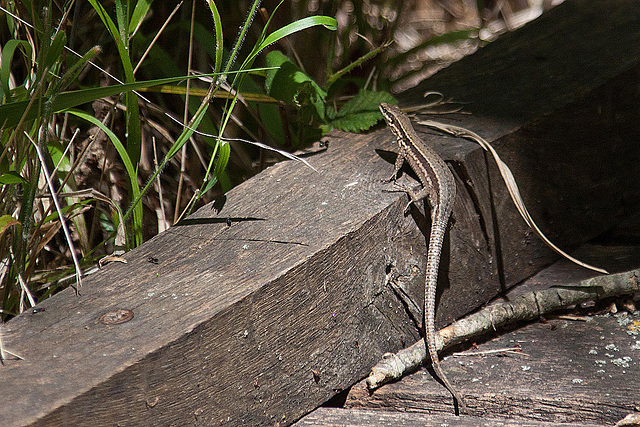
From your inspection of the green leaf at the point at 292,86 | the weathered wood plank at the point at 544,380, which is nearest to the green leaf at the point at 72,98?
the green leaf at the point at 292,86

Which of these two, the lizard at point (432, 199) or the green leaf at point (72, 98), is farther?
the lizard at point (432, 199)

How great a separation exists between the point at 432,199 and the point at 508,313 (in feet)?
1.47

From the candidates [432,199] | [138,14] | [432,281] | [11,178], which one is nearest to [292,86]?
[138,14]

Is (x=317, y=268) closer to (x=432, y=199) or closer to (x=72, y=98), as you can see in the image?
(x=432, y=199)

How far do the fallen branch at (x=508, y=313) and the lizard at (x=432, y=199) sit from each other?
70 mm

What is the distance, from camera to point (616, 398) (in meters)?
1.73

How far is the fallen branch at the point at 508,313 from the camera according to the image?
1.88m

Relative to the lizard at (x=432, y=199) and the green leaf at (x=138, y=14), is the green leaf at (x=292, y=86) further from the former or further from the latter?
the green leaf at (x=138, y=14)

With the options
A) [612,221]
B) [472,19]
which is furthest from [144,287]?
[472,19]

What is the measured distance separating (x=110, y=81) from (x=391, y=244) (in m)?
1.29

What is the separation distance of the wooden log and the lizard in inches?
1.6

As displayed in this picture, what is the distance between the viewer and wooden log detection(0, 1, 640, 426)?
1396mm

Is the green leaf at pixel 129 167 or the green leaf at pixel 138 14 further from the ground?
the green leaf at pixel 138 14

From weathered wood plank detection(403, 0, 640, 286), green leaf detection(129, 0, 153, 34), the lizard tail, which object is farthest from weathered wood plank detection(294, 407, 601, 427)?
green leaf detection(129, 0, 153, 34)
